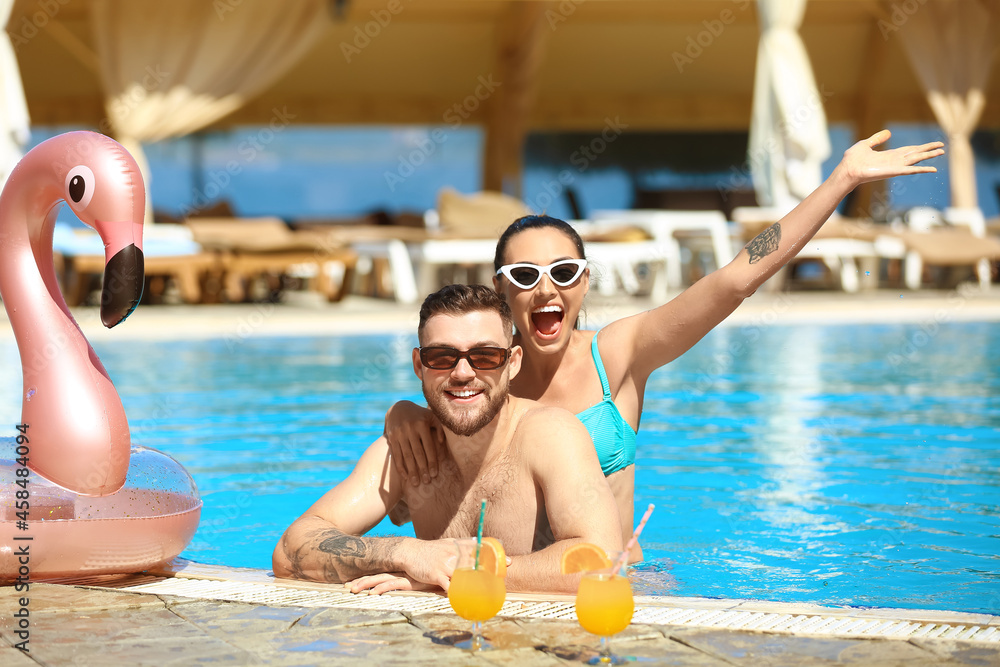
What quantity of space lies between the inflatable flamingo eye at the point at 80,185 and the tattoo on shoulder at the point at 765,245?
1487 millimetres

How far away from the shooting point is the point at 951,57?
50.6ft

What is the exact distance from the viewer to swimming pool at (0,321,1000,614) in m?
3.73

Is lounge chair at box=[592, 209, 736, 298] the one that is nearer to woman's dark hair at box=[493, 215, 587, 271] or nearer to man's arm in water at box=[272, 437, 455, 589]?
woman's dark hair at box=[493, 215, 587, 271]

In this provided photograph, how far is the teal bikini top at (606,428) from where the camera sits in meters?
2.89

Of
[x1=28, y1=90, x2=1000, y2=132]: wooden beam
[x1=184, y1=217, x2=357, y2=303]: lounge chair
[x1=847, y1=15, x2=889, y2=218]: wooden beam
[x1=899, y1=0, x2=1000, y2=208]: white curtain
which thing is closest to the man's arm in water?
[x1=184, y1=217, x2=357, y2=303]: lounge chair

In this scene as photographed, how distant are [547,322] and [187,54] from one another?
11322 millimetres

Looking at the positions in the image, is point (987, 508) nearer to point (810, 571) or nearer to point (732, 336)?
point (810, 571)

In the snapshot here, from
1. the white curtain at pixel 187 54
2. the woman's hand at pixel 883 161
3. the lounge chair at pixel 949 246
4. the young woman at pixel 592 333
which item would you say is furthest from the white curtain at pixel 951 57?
the woman's hand at pixel 883 161

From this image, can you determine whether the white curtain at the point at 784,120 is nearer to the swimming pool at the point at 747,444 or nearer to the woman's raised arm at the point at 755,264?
the swimming pool at the point at 747,444

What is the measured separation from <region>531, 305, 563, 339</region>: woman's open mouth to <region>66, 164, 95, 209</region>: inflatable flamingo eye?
1086 mm

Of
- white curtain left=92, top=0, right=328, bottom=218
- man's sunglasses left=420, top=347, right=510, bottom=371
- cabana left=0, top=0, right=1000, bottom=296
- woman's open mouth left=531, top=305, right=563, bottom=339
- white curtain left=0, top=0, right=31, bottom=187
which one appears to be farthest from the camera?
cabana left=0, top=0, right=1000, bottom=296

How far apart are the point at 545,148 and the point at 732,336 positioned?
1118 cm

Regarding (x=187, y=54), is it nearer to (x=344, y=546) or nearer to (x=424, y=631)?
(x=344, y=546)

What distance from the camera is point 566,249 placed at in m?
2.84
